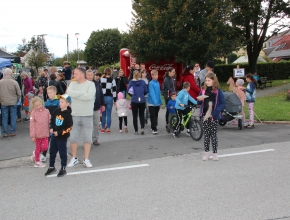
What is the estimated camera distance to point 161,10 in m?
26.6

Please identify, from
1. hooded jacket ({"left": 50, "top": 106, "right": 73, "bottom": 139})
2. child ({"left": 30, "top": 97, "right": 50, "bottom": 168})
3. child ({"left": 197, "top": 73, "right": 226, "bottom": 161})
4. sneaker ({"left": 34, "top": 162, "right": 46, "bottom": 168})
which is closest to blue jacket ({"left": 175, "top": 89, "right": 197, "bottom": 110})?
child ({"left": 197, "top": 73, "right": 226, "bottom": 161})

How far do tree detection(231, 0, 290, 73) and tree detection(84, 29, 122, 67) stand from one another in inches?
1771

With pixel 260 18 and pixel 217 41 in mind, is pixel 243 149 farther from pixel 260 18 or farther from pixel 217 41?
pixel 260 18

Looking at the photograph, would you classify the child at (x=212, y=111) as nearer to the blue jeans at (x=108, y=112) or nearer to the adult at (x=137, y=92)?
the adult at (x=137, y=92)

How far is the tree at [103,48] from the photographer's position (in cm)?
7531

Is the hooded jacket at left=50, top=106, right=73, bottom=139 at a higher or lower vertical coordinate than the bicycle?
higher

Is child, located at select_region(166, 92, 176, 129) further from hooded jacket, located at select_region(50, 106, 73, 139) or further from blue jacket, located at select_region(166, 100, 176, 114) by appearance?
hooded jacket, located at select_region(50, 106, 73, 139)

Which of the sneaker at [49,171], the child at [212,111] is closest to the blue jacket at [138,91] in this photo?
the child at [212,111]

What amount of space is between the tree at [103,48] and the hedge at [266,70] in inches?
1608

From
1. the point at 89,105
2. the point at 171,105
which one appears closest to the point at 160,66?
the point at 171,105

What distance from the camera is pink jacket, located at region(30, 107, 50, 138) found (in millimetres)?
7258

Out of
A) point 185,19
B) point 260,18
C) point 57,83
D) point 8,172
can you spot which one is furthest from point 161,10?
point 8,172

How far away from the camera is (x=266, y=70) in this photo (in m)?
37.8

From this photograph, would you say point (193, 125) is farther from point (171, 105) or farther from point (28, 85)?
point (28, 85)
